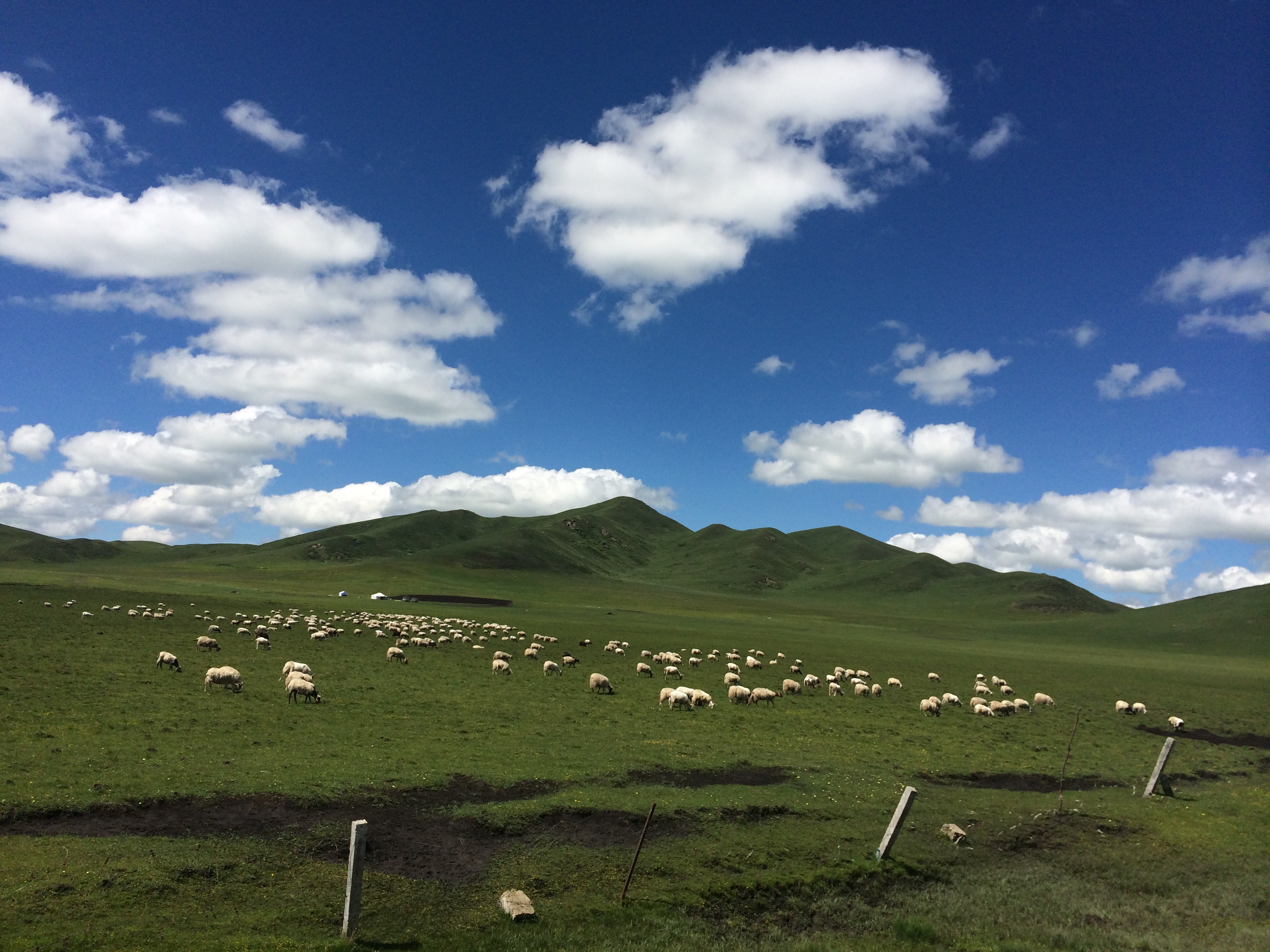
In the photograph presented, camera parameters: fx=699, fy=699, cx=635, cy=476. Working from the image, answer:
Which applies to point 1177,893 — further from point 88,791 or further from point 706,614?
point 706,614

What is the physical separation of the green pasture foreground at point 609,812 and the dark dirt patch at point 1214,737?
0.82 meters

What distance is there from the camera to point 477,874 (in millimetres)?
14508

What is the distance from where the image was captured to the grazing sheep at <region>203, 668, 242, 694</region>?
2983 centimetres

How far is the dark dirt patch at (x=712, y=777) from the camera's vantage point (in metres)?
21.3

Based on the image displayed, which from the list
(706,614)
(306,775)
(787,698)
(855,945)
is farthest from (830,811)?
(706,614)

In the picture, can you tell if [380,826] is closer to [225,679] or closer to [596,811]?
[596,811]

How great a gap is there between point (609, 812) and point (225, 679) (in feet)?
67.8

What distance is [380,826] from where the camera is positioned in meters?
16.4

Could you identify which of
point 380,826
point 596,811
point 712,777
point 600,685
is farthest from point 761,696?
point 380,826

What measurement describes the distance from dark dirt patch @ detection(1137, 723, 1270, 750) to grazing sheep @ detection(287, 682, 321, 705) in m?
42.3

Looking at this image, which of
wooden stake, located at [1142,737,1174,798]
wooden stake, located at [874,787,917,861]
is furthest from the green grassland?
wooden stake, located at [1142,737,1174,798]

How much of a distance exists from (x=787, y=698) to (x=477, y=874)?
28.4 meters

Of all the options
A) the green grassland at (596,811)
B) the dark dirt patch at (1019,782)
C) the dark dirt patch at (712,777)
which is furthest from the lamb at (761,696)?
the dark dirt patch at (712,777)

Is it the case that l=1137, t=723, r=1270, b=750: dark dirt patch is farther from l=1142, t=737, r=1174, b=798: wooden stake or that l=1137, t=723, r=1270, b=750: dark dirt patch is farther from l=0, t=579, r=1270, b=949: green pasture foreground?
l=1142, t=737, r=1174, b=798: wooden stake
